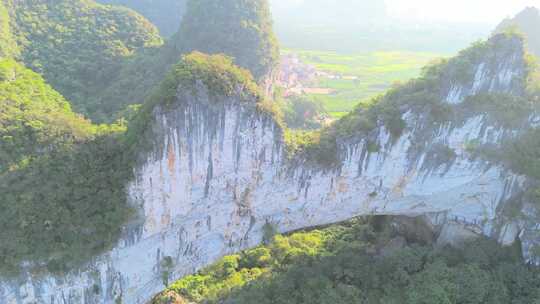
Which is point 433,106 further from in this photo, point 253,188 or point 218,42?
point 218,42

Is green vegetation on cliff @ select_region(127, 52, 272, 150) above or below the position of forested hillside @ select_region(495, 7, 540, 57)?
below

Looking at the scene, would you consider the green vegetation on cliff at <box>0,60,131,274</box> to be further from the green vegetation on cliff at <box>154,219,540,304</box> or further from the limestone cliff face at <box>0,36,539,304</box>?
the green vegetation on cliff at <box>154,219,540,304</box>

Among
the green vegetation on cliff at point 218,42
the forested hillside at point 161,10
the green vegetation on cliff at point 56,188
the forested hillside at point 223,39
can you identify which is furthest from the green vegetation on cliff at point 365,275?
the forested hillside at point 161,10

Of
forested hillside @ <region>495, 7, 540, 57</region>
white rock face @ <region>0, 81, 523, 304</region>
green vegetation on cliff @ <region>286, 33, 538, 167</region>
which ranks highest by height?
forested hillside @ <region>495, 7, 540, 57</region>

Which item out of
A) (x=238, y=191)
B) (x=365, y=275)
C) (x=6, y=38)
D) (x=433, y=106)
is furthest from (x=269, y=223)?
(x=6, y=38)

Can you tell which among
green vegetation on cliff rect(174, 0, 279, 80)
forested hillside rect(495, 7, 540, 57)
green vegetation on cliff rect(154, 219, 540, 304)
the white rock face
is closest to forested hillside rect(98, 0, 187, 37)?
green vegetation on cliff rect(174, 0, 279, 80)

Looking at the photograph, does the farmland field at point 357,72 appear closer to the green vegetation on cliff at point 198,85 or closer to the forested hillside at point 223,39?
the forested hillside at point 223,39
